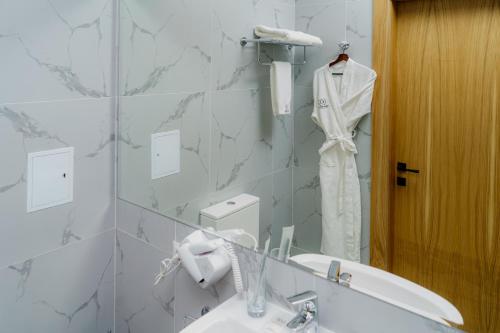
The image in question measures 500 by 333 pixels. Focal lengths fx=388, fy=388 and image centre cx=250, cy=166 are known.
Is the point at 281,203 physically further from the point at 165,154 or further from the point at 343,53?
the point at 165,154

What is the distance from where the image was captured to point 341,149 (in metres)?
0.94

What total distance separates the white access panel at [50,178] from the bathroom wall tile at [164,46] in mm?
366

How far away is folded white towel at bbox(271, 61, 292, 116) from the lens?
1.04 m

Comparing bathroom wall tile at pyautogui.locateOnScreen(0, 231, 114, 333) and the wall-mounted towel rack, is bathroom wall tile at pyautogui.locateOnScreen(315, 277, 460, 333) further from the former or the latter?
bathroom wall tile at pyautogui.locateOnScreen(0, 231, 114, 333)

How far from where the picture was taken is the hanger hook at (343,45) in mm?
909

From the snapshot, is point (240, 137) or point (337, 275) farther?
point (240, 137)

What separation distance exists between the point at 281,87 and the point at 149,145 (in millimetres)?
704

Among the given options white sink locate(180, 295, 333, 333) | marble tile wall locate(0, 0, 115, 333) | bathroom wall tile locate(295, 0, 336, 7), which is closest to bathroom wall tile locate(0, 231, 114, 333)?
marble tile wall locate(0, 0, 115, 333)

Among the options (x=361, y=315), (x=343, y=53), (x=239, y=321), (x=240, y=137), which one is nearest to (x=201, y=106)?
(x=240, y=137)

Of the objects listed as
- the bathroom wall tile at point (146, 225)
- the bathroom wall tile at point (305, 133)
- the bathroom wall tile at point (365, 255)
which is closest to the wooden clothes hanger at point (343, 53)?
the bathroom wall tile at point (305, 133)

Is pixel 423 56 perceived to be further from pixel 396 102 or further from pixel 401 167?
pixel 401 167

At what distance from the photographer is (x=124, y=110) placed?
1.56 meters

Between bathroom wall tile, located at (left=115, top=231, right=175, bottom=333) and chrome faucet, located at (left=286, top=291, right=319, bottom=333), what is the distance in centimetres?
60

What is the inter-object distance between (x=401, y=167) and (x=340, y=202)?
0.18 meters
